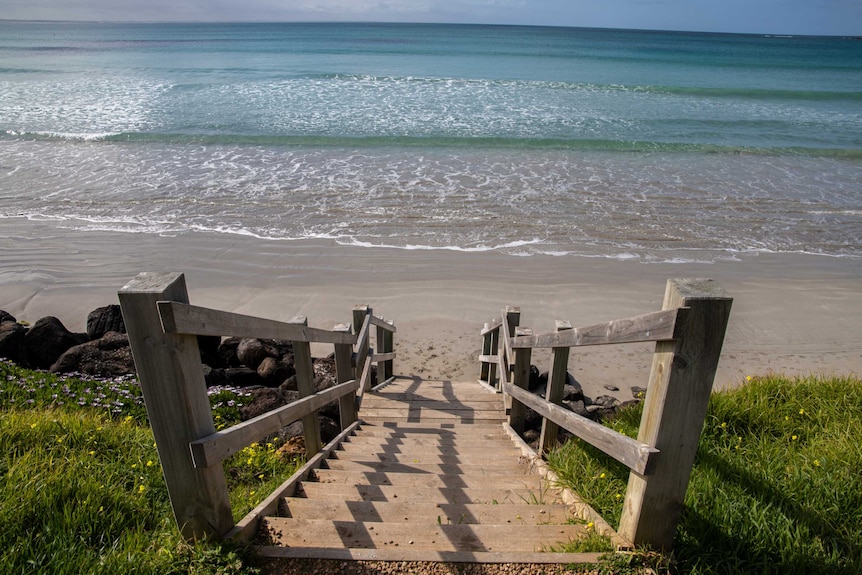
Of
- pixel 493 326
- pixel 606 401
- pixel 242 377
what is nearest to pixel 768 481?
pixel 606 401

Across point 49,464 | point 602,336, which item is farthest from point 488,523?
point 49,464

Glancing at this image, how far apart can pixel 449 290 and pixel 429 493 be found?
7.03 meters

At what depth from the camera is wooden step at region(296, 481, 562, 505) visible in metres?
3.50

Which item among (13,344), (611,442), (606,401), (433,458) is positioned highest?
(611,442)

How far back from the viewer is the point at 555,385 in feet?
13.9

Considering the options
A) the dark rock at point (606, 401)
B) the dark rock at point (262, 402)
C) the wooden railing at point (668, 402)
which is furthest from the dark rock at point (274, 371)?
the wooden railing at point (668, 402)

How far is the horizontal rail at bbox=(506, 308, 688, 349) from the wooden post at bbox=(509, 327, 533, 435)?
1.64 metres

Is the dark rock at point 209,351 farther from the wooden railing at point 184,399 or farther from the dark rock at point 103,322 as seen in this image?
the wooden railing at point 184,399

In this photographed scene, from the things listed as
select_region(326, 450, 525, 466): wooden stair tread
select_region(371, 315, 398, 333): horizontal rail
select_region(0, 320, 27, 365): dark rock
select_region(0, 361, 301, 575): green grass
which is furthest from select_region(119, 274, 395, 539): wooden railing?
select_region(0, 320, 27, 365): dark rock

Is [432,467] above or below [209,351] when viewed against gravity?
above

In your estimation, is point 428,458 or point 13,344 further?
point 13,344

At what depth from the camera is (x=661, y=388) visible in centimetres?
238

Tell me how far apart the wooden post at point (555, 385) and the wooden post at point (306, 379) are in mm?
1809

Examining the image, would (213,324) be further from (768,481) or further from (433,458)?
(768,481)
